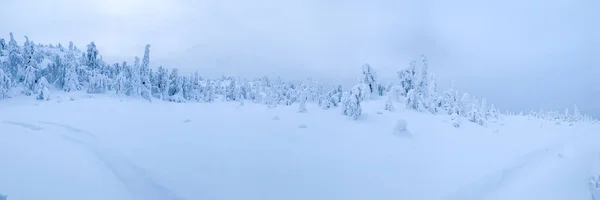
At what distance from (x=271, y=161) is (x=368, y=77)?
20.3m

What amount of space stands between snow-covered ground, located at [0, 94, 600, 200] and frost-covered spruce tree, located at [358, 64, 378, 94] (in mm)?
10034

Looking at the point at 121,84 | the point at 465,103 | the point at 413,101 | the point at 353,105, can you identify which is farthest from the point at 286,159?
the point at 121,84

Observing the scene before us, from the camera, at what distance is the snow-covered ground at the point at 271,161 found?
962 cm

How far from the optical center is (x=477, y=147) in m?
17.1

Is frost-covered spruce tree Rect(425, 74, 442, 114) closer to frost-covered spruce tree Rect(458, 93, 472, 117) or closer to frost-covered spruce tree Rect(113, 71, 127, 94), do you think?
frost-covered spruce tree Rect(458, 93, 472, 117)

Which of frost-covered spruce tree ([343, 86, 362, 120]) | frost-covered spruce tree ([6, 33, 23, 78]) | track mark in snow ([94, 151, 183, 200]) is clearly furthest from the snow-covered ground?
frost-covered spruce tree ([6, 33, 23, 78])

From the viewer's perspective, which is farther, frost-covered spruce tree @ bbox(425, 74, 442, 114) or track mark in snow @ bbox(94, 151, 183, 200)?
frost-covered spruce tree @ bbox(425, 74, 442, 114)

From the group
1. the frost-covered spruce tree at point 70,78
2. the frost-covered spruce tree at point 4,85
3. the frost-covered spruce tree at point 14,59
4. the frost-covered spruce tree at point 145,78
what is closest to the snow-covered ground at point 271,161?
the frost-covered spruce tree at point 4,85

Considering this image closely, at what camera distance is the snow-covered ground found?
9.62 metres

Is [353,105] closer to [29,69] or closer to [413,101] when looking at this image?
[413,101]

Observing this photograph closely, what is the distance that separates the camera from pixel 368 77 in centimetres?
3016

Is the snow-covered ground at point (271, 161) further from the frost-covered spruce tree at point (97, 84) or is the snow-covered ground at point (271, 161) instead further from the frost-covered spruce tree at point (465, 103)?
the frost-covered spruce tree at point (97, 84)

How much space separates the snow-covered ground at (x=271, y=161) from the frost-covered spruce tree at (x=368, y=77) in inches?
395

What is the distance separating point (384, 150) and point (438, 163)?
7.32 feet
